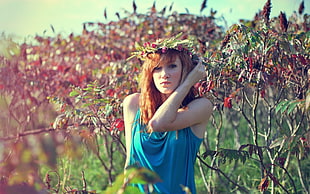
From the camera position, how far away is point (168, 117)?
2.51m

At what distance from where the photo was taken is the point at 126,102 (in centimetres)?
284

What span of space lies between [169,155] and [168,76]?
44 cm

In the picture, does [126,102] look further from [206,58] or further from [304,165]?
[304,165]

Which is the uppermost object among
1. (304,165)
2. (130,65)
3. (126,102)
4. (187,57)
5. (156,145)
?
(130,65)

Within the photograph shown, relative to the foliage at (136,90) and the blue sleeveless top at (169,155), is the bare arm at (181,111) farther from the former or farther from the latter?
the foliage at (136,90)

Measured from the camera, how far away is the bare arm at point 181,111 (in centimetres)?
251

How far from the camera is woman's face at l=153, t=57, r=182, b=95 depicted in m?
2.65

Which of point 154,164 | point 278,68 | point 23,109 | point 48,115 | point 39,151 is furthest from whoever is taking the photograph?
point 48,115

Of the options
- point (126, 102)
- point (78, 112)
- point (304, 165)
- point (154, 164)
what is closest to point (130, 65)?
point (78, 112)

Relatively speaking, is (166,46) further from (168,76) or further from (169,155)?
(169,155)

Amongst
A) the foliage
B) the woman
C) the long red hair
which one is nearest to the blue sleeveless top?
the woman

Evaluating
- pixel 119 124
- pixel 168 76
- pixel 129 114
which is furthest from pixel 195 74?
pixel 119 124

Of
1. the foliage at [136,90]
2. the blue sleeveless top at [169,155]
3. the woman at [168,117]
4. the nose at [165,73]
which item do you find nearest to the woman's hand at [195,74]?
the woman at [168,117]

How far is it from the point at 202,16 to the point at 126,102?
11.5 feet
